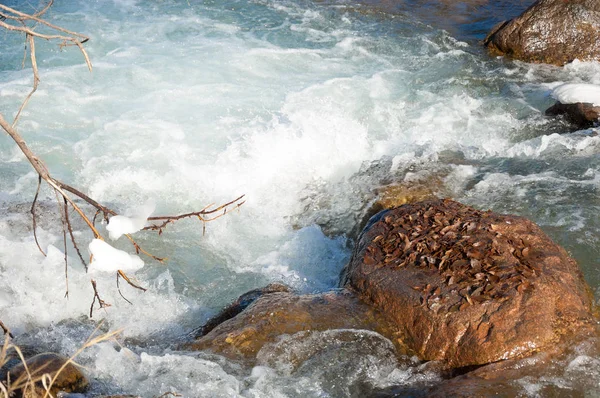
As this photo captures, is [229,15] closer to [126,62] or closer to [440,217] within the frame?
[126,62]

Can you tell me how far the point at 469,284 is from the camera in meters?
4.05

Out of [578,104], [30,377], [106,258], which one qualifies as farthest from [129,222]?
[578,104]

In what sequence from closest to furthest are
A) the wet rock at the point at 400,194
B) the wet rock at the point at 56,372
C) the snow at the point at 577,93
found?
the wet rock at the point at 56,372, the wet rock at the point at 400,194, the snow at the point at 577,93

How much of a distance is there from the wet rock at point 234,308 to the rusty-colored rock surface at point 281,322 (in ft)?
1.17

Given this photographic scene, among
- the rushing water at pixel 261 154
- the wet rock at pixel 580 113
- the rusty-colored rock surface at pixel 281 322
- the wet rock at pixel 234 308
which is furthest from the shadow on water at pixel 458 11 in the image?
the rusty-colored rock surface at pixel 281 322

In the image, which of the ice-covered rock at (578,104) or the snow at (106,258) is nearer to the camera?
the snow at (106,258)

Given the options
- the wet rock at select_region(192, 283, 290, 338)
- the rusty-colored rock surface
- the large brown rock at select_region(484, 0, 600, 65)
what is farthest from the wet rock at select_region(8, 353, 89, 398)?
the large brown rock at select_region(484, 0, 600, 65)

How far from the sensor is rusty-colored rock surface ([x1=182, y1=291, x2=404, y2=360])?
158 inches

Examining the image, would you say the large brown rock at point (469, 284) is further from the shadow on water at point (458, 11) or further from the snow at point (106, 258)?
the shadow on water at point (458, 11)

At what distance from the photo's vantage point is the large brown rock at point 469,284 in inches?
150

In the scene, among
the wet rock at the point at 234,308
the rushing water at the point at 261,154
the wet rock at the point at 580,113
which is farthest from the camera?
the wet rock at the point at 580,113

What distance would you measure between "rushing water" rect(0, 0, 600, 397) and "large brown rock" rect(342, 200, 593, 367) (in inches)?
9.0

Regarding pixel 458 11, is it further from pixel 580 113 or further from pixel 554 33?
pixel 580 113

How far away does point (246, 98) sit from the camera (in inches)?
339
